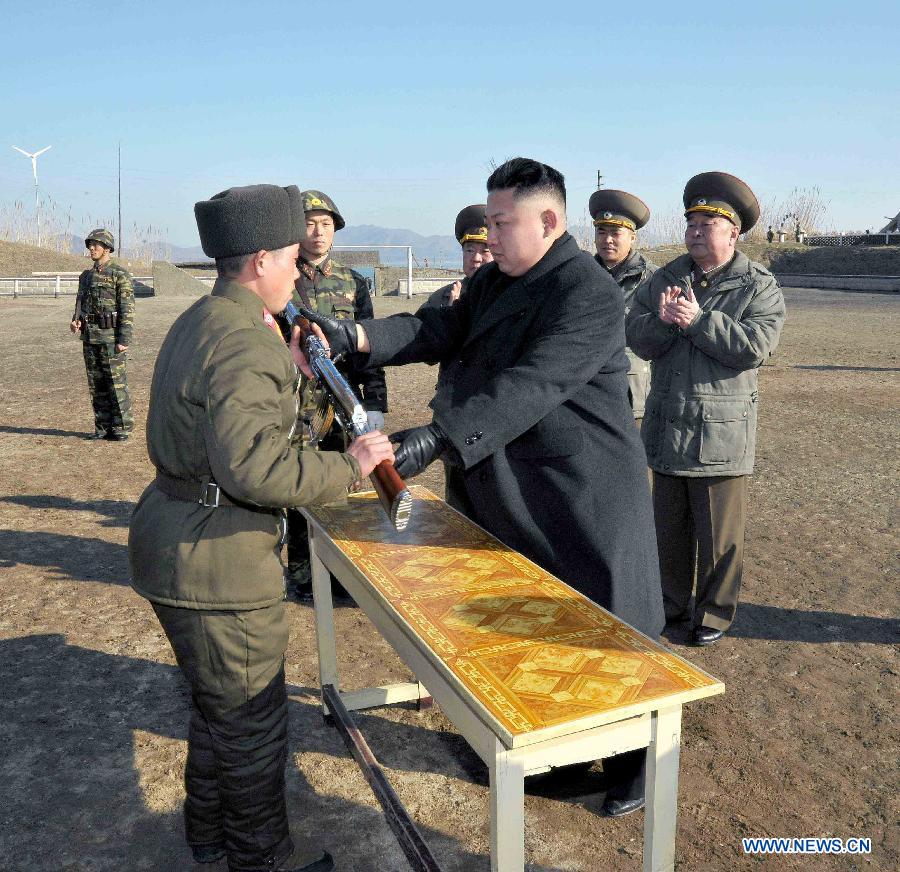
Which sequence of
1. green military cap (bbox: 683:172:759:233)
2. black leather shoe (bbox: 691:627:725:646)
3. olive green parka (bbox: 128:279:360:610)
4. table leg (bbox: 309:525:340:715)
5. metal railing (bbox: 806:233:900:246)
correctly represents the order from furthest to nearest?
metal railing (bbox: 806:233:900:246), black leather shoe (bbox: 691:627:725:646), green military cap (bbox: 683:172:759:233), table leg (bbox: 309:525:340:715), olive green parka (bbox: 128:279:360:610)

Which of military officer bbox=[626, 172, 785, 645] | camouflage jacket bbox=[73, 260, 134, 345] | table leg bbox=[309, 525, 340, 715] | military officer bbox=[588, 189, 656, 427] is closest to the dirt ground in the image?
table leg bbox=[309, 525, 340, 715]

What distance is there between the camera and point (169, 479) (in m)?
2.46

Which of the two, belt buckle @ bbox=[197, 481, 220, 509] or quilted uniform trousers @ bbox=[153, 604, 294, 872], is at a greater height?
belt buckle @ bbox=[197, 481, 220, 509]

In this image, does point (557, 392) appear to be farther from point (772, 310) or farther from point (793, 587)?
point (793, 587)

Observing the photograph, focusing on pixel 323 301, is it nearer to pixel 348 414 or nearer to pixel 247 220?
pixel 348 414

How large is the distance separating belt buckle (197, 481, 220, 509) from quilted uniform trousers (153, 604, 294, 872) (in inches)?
13.2

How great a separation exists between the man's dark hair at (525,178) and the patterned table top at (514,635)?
3.88 feet

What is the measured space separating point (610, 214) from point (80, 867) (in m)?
4.43

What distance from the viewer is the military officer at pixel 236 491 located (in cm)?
226

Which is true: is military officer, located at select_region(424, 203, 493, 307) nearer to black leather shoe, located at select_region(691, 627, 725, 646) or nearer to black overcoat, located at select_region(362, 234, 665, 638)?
black leather shoe, located at select_region(691, 627, 725, 646)

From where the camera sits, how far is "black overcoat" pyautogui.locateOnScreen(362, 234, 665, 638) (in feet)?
8.82

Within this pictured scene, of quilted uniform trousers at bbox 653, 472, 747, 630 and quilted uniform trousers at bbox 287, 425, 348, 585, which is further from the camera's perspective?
quilted uniform trousers at bbox 287, 425, 348, 585

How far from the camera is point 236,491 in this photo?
2244 mm

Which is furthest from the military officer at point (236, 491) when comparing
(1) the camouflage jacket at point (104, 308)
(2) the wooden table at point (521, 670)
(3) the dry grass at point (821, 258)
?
(3) the dry grass at point (821, 258)
